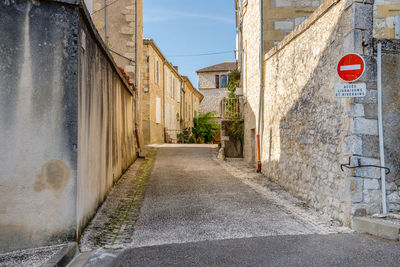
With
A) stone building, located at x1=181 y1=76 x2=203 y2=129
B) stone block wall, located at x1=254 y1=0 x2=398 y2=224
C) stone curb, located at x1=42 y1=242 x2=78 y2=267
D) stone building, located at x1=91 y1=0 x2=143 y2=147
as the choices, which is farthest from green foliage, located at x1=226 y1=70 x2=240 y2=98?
stone building, located at x1=181 y1=76 x2=203 y2=129

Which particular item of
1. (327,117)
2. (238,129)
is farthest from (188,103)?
(327,117)

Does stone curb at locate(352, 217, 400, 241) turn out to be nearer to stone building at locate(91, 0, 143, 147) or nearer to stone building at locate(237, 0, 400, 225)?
stone building at locate(237, 0, 400, 225)

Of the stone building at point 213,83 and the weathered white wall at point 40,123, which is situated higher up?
the stone building at point 213,83

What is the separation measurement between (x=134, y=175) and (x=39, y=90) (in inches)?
212

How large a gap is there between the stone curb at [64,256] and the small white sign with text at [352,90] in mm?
3779

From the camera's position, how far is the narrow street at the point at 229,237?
11.5 feet

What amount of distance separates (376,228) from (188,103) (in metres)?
30.8

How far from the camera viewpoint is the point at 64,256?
3.33 m

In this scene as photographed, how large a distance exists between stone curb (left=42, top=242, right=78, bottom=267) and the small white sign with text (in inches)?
149

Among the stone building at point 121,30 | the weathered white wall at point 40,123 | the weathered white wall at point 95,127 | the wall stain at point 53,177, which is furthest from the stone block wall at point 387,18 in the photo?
the stone building at point 121,30

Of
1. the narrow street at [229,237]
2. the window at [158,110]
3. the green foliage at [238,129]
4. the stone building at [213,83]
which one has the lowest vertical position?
the narrow street at [229,237]

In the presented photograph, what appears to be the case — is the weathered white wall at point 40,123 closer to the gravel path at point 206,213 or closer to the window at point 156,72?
the gravel path at point 206,213

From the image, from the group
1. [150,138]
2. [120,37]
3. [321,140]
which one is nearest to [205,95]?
[150,138]

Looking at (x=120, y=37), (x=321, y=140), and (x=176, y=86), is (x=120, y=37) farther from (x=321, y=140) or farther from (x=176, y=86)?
(x=176, y=86)
